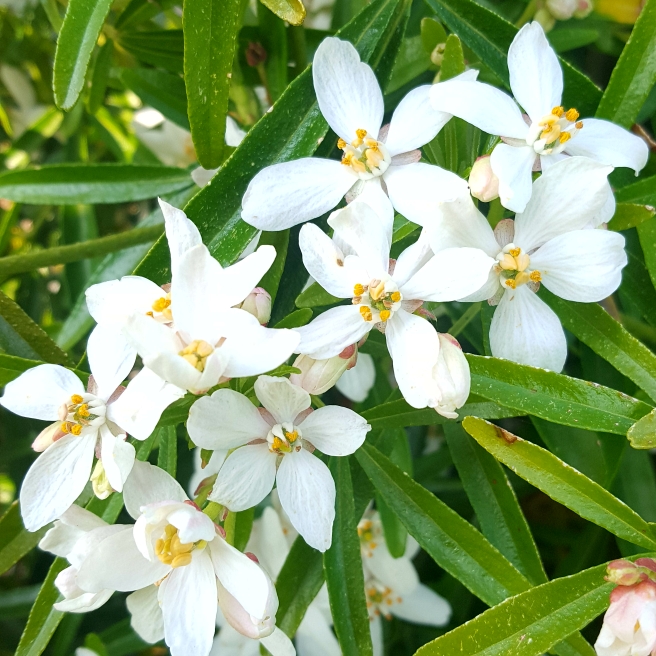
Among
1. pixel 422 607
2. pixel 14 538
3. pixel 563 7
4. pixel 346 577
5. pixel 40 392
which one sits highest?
pixel 563 7

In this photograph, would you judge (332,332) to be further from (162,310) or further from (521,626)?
(521,626)

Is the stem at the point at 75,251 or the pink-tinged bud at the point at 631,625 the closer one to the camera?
the pink-tinged bud at the point at 631,625

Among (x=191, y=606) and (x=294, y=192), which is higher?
(x=294, y=192)

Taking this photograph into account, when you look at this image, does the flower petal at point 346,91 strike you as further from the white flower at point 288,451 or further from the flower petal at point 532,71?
the white flower at point 288,451

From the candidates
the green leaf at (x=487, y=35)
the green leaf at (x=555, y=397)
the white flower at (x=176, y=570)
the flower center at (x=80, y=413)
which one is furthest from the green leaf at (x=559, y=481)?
the green leaf at (x=487, y=35)

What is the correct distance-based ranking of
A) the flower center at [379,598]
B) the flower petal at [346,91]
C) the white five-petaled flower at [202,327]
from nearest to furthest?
the white five-petaled flower at [202,327]
the flower petal at [346,91]
the flower center at [379,598]

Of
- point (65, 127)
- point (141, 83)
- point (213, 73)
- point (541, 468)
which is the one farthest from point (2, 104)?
point (541, 468)

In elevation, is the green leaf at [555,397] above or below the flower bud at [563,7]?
below

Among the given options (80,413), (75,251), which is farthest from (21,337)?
(80,413)
